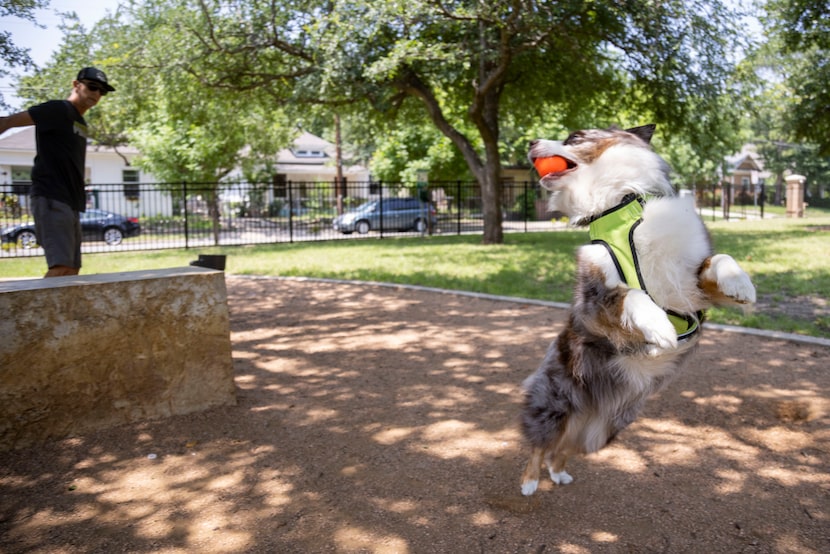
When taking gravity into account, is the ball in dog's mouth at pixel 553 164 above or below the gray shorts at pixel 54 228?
above

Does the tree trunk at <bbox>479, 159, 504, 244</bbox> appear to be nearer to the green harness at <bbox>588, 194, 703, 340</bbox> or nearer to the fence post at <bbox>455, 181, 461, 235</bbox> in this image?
the fence post at <bbox>455, 181, 461, 235</bbox>

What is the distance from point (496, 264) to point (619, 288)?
34.1 feet

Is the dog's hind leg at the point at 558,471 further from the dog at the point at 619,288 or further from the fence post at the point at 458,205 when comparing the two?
the fence post at the point at 458,205

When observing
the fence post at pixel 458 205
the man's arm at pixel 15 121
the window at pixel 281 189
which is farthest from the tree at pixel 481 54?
the man's arm at pixel 15 121

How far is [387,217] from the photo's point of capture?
2661 cm

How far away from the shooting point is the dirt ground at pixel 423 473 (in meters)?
2.94

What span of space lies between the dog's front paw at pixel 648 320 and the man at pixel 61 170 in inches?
186

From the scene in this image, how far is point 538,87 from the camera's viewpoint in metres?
18.7

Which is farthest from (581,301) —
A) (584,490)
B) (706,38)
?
(706,38)

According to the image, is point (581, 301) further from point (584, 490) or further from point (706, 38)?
point (706, 38)

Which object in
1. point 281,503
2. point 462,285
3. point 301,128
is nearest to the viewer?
point 281,503

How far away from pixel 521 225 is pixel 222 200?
569 inches

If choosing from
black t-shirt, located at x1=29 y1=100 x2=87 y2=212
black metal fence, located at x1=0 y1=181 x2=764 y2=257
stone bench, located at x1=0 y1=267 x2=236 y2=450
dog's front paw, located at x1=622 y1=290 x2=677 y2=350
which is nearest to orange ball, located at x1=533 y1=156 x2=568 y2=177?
dog's front paw, located at x1=622 y1=290 x2=677 y2=350

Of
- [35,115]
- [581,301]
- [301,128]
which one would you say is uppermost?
[301,128]
